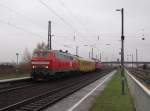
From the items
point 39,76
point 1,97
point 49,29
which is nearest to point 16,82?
point 39,76

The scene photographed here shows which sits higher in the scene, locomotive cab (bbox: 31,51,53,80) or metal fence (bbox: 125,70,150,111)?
locomotive cab (bbox: 31,51,53,80)

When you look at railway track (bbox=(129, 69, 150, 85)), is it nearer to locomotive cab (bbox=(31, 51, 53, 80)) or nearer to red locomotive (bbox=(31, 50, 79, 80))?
red locomotive (bbox=(31, 50, 79, 80))

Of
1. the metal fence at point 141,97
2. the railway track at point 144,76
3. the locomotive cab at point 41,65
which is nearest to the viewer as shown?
the metal fence at point 141,97

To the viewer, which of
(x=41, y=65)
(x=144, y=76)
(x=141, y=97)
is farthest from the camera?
Result: (x=144, y=76)

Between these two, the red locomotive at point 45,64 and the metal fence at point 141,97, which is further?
the red locomotive at point 45,64

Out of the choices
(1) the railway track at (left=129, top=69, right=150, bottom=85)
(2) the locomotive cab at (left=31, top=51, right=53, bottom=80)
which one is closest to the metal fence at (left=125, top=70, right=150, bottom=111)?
(2) the locomotive cab at (left=31, top=51, right=53, bottom=80)

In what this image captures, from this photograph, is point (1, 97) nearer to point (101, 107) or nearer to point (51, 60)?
point (101, 107)

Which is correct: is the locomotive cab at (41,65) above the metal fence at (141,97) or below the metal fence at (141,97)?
above

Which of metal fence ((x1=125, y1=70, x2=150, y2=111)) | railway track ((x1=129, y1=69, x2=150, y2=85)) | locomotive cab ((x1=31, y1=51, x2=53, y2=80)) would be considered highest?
locomotive cab ((x1=31, y1=51, x2=53, y2=80))

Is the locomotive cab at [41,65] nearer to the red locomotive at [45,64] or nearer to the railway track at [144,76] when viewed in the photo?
the red locomotive at [45,64]

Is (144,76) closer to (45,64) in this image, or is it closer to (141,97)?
(45,64)

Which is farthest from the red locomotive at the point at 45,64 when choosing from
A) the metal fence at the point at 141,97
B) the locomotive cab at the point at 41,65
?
the metal fence at the point at 141,97

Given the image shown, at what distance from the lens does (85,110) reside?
15609mm

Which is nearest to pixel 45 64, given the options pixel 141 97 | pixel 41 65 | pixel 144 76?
pixel 41 65
